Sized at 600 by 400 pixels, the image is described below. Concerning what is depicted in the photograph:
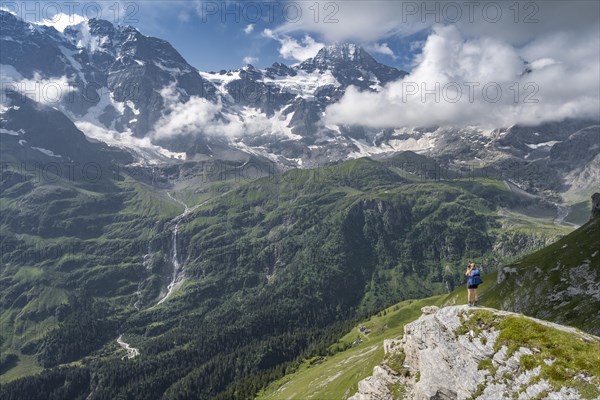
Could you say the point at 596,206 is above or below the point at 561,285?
above

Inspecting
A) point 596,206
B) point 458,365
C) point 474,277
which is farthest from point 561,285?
point 458,365

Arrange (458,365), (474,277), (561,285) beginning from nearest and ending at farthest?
1. (458,365)
2. (474,277)
3. (561,285)

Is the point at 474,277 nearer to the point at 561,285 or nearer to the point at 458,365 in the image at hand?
the point at 458,365

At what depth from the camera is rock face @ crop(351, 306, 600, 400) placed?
29750 millimetres

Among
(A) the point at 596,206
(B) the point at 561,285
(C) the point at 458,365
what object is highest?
(A) the point at 596,206

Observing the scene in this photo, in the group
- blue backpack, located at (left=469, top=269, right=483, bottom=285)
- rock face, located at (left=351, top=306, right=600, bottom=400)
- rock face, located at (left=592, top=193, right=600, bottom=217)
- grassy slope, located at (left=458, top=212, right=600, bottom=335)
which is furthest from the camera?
rock face, located at (left=592, top=193, right=600, bottom=217)

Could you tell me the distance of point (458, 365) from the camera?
3631 centimetres

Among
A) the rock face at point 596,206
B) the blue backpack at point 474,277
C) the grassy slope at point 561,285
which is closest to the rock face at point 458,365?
the blue backpack at point 474,277

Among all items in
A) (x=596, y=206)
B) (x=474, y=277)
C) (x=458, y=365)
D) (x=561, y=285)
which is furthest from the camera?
(x=596, y=206)

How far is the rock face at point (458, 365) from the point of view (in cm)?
2975

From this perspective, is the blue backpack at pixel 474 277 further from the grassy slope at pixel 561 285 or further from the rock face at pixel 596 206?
the rock face at pixel 596 206

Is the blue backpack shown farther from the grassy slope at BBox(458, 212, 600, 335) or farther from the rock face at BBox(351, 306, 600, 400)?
the grassy slope at BBox(458, 212, 600, 335)

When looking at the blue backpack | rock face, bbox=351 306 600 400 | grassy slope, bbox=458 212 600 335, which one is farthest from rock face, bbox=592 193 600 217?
the blue backpack

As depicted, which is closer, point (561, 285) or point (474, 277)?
point (474, 277)
